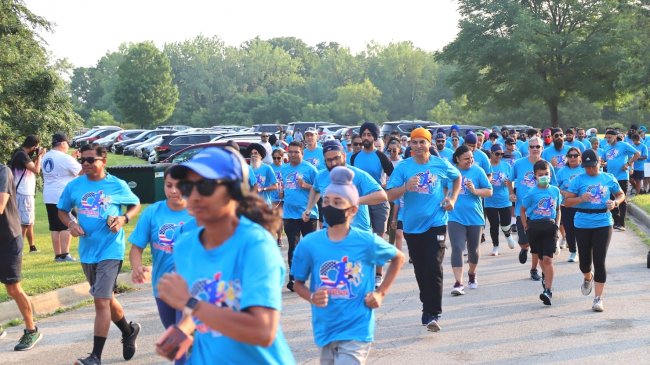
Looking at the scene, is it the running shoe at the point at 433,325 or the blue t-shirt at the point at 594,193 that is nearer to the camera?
the running shoe at the point at 433,325

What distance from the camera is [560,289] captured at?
11.5 metres

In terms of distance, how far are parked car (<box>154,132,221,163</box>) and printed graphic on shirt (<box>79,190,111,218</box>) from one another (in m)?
31.2

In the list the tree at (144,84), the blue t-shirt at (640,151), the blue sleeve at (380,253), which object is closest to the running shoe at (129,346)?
the blue sleeve at (380,253)

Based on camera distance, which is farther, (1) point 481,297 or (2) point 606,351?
(1) point 481,297

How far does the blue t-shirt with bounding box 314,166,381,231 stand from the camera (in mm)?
9008

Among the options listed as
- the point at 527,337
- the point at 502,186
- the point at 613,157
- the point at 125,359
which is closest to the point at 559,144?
the point at 502,186

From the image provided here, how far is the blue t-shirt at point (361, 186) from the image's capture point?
901 cm

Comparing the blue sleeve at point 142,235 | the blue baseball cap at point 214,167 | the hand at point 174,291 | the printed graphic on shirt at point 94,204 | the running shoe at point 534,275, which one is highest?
the blue baseball cap at point 214,167

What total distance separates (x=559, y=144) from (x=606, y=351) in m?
8.34

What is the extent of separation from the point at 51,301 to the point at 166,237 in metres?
4.73

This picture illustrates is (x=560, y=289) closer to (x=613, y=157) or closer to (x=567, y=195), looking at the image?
(x=567, y=195)

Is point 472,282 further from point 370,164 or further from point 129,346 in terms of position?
point 129,346

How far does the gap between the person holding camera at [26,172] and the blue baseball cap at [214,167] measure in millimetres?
10826

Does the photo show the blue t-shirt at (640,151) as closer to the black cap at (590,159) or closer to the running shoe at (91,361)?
the black cap at (590,159)
